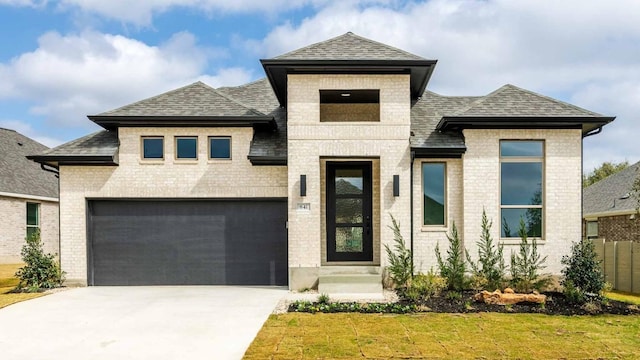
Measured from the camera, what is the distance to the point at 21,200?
21.9m

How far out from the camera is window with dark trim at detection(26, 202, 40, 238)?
2242 cm

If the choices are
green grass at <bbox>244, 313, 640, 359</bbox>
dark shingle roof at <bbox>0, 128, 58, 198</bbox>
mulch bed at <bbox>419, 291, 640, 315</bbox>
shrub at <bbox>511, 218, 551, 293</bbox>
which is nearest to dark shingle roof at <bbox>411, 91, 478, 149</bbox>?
shrub at <bbox>511, 218, 551, 293</bbox>

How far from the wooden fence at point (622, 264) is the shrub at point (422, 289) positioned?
5351 mm

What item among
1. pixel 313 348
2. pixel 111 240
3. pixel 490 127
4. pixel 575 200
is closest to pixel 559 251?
pixel 575 200

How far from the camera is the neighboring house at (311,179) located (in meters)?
11.5

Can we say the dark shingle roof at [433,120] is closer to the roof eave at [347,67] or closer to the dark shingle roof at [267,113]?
the roof eave at [347,67]

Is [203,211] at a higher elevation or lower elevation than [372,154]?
lower

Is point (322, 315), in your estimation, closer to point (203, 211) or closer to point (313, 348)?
point (313, 348)

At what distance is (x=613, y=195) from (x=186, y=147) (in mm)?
20025

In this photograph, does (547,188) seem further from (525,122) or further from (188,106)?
(188,106)

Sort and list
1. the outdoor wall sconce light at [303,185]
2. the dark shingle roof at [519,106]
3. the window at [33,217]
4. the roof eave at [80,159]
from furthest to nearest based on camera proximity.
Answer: the window at [33,217] < the roof eave at [80,159] < the dark shingle roof at [519,106] < the outdoor wall sconce light at [303,185]

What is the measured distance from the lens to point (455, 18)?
1202 cm

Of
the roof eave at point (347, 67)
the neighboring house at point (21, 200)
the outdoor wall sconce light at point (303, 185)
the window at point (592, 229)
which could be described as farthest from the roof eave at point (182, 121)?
the window at point (592, 229)

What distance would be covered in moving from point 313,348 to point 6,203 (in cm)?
1990
